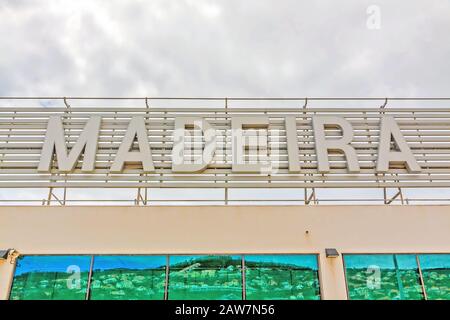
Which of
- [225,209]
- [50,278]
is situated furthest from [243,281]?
[50,278]

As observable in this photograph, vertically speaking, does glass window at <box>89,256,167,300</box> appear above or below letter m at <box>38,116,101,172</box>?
below

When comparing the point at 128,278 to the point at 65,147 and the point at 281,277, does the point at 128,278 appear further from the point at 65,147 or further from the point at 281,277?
the point at 65,147

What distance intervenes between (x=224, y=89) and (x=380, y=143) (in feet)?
12.8

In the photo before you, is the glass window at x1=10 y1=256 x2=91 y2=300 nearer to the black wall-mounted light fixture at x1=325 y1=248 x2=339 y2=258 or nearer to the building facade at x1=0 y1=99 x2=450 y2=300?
the building facade at x1=0 y1=99 x2=450 y2=300

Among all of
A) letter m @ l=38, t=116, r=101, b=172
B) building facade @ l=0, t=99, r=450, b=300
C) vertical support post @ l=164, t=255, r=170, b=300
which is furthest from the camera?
→ letter m @ l=38, t=116, r=101, b=172

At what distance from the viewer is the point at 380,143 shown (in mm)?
7328

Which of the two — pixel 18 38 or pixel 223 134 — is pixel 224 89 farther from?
pixel 18 38

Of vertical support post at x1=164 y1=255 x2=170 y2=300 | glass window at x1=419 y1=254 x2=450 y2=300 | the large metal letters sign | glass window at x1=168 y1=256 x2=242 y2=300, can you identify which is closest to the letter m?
the large metal letters sign

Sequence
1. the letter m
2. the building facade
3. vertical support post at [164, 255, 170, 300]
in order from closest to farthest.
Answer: vertical support post at [164, 255, 170, 300], the building facade, the letter m

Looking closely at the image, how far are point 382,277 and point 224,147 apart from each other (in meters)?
3.93

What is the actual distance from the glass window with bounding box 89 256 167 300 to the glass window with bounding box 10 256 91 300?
23cm

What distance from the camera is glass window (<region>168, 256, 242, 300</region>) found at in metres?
5.95
